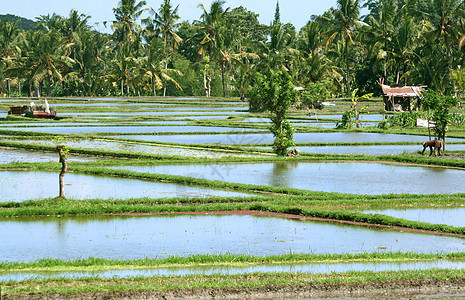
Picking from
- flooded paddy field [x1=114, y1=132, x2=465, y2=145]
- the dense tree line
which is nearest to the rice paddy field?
flooded paddy field [x1=114, y1=132, x2=465, y2=145]

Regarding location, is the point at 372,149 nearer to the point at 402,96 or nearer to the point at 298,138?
the point at 298,138

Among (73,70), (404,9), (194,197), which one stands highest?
(404,9)

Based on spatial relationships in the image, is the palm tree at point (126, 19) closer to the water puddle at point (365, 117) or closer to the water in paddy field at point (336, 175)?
the water puddle at point (365, 117)

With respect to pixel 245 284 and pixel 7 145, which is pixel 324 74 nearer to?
pixel 7 145

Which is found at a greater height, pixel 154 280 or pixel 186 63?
pixel 186 63

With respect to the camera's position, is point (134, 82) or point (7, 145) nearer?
point (7, 145)

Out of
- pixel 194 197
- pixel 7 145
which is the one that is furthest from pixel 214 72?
pixel 194 197

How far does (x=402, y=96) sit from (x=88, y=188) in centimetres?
2938

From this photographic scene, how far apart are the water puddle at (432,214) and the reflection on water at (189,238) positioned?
1.13m

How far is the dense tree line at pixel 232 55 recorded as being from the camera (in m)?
45.9

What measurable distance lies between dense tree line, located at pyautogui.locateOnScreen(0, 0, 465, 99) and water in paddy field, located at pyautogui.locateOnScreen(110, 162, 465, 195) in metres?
21.9

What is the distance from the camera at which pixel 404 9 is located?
51125 mm

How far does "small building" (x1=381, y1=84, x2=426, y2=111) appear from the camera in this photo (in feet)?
126

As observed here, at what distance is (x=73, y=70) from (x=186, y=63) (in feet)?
34.3
